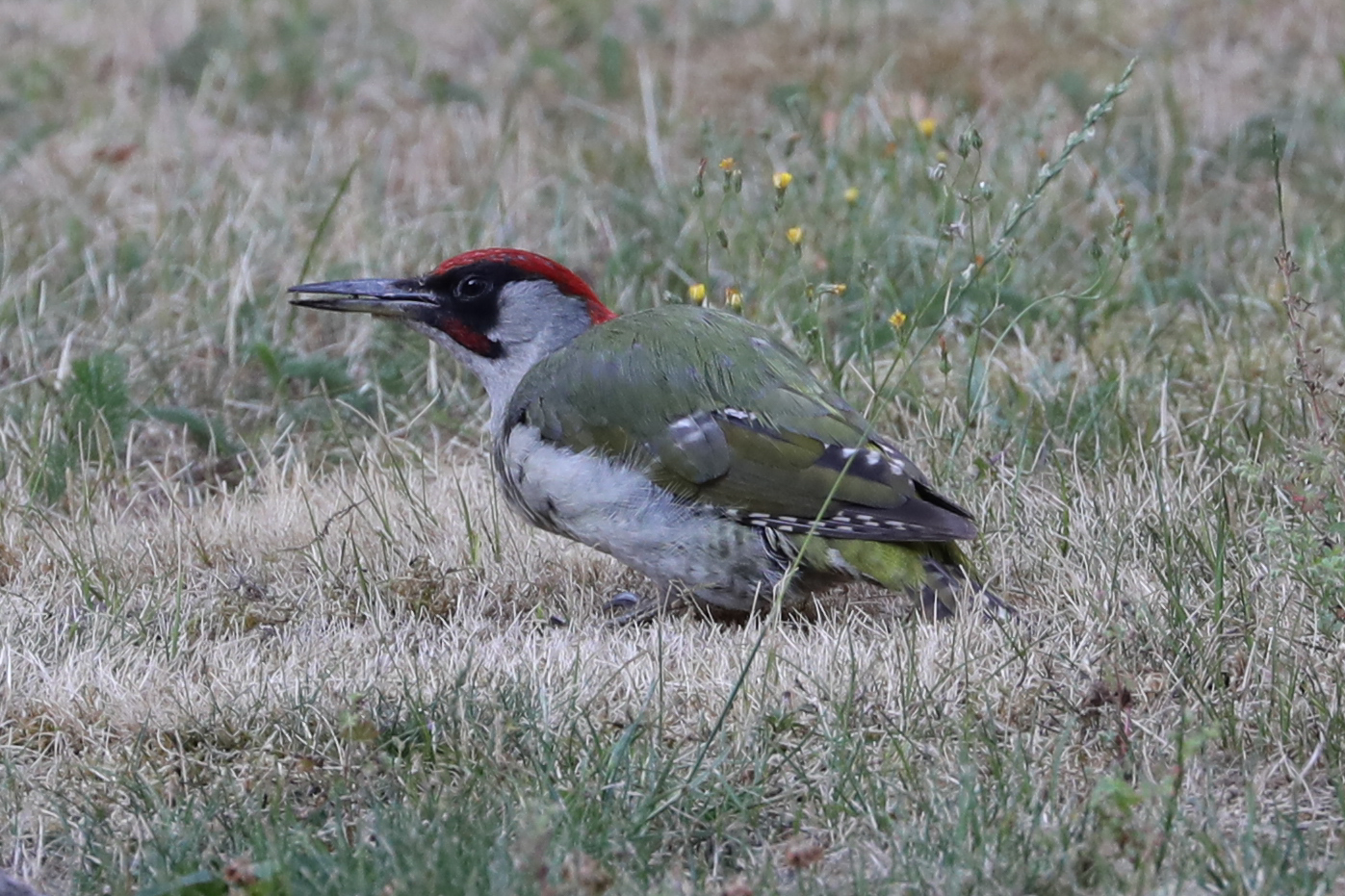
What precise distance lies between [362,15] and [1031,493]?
521 cm

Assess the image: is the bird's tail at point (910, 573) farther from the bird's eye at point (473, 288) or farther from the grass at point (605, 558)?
the bird's eye at point (473, 288)

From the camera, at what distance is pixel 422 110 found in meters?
7.68

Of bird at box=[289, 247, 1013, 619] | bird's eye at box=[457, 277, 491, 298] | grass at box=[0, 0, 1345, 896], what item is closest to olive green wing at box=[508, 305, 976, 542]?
bird at box=[289, 247, 1013, 619]

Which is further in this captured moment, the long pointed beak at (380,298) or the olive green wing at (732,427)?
the long pointed beak at (380,298)

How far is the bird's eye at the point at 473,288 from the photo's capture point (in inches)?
180

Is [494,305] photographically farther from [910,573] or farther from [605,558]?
[910,573]

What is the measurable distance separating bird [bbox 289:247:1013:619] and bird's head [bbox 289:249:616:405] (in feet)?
0.70

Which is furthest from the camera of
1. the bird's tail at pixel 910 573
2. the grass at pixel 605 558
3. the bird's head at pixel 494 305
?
the bird's head at pixel 494 305

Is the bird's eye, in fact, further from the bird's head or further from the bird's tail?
the bird's tail

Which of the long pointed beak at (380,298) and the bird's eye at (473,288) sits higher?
the bird's eye at (473,288)

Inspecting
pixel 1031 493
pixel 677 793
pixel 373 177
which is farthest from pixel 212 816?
pixel 373 177

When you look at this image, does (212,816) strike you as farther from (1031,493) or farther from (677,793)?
(1031,493)

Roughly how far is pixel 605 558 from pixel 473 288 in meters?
0.76

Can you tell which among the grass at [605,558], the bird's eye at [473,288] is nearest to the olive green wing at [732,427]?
the grass at [605,558]
